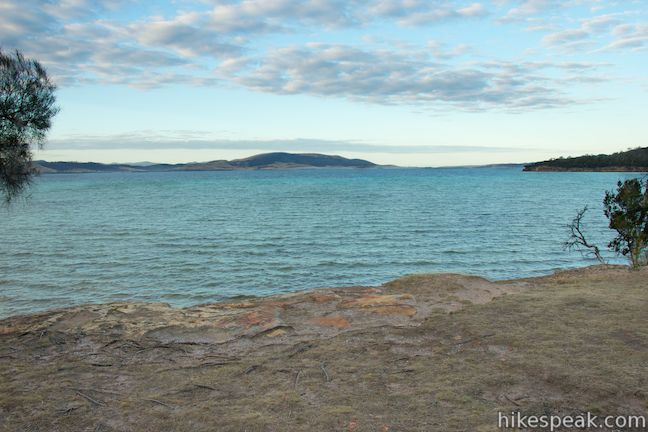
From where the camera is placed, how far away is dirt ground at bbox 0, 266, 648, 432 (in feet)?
23.0

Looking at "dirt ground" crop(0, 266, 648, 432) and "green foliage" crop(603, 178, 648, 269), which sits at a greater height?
"green foliage" crop(603, 178, 648, 269)

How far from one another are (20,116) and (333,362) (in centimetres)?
1219

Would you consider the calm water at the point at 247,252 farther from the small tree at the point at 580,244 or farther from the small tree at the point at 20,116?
the small tree at the point at 20,116

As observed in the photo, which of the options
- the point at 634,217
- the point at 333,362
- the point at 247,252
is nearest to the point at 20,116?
the point at 333,362

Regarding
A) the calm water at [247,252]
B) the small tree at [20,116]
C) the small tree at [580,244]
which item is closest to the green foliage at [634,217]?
the small tree at [580,244]

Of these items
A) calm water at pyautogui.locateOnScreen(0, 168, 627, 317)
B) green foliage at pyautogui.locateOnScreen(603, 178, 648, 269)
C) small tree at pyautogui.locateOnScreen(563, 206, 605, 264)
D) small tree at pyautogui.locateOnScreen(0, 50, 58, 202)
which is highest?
small tree at pyautogui.locateOnScreen(0, 50, 58, 202)

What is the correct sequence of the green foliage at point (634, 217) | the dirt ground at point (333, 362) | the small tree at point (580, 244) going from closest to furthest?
1. the dirt ground at point (333, 362)
2. the green foliage at point (634, 217)
3. the small tree at point (580, 244)

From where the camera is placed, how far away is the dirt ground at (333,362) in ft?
23.0

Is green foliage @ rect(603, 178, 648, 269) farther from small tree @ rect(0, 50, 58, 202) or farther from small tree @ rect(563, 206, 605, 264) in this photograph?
small tree @ rect(0, 50, 58, 202)

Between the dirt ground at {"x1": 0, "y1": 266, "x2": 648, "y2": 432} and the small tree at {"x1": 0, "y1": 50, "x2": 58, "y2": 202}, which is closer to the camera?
the dirt ground at {"x1": 0, "y1": 266, "x2": 648, "y2": 432}

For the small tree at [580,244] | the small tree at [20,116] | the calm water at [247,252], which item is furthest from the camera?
the small tree at [580,244]

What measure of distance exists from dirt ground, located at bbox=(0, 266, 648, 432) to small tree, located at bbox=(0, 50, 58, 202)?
169 inches

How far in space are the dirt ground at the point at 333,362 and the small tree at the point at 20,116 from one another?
4.30 meters

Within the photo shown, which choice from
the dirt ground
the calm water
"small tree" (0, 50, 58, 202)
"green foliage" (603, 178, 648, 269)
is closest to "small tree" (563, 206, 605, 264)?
the calm water
